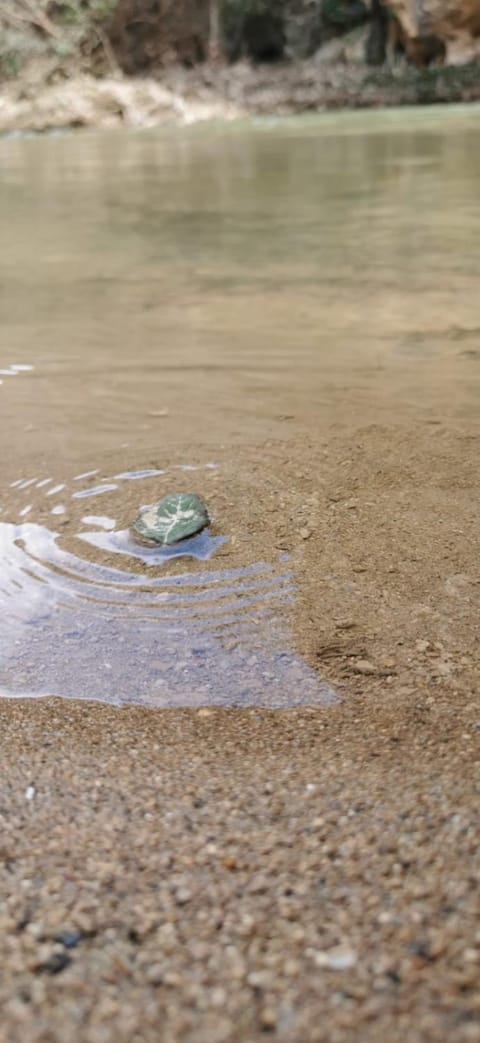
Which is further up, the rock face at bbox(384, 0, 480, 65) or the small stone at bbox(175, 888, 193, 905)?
the rock face at bbox(384, 0, 480, 65)

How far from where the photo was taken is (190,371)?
11.9 ft

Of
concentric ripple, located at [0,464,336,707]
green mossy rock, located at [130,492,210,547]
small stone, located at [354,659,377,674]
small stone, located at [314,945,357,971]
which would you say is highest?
small stone, located at [314,945,357,971]

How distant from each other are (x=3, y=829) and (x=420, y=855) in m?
0.61

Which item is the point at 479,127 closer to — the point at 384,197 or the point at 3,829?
the point at 384,197

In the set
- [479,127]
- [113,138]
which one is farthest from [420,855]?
[113,138]

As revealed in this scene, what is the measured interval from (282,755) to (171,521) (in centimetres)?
95

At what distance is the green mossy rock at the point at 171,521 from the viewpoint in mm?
2186

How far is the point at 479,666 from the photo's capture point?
1627 mm

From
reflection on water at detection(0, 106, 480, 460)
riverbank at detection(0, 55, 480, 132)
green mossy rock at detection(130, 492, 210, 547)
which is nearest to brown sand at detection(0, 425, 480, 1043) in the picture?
green mossy rock at detection(130, 492, 210, 547)

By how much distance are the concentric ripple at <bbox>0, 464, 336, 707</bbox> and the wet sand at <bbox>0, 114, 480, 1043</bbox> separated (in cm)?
6

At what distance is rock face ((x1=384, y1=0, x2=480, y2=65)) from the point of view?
21781 mm

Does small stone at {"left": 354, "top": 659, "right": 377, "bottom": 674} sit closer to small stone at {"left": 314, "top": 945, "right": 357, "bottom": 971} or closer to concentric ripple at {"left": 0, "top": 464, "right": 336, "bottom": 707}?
concentric ripple at {"left": 0, "top": 464, "right": 336, "bottom": 707}

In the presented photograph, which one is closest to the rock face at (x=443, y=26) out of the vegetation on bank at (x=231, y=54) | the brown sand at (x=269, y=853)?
the vegetation on bank at (x=231, y=54)

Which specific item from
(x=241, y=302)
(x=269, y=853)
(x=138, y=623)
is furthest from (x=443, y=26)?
(x=269, y=853)
